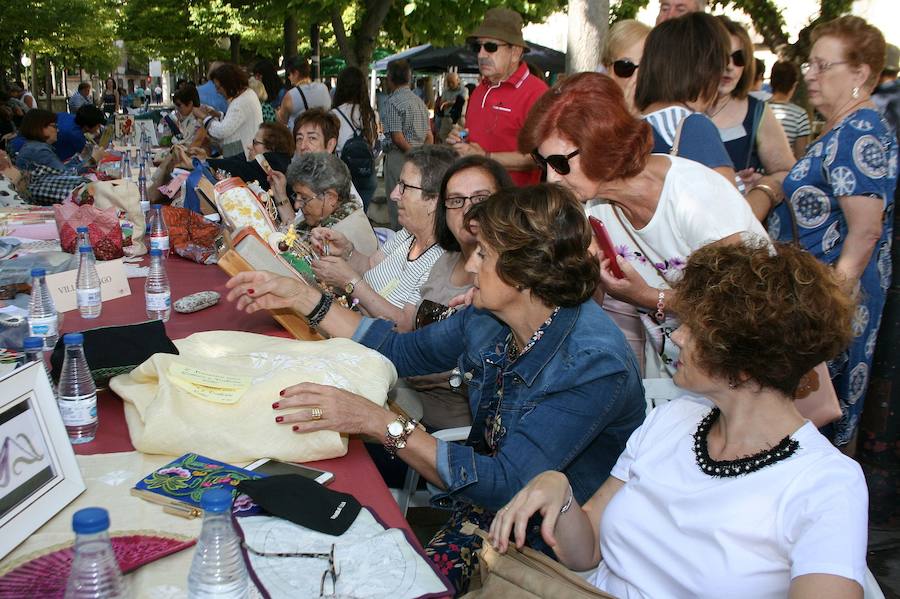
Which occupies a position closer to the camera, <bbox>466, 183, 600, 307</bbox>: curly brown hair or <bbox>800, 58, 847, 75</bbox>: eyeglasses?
<bbox>466, 183, 600, 307</bbox>: curly brown hair

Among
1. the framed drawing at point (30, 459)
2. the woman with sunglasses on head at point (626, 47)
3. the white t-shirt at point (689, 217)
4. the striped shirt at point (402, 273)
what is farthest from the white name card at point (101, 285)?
the woman with sunglasses on head at point (626, 47)

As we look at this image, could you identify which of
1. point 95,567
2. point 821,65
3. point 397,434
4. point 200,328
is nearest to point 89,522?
point 95,567

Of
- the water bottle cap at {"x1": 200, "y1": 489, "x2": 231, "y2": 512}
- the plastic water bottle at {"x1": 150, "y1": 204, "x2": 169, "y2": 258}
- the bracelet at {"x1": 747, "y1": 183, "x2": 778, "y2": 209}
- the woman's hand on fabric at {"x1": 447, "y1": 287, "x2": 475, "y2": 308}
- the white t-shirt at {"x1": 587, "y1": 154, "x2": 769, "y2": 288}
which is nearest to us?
the water bottle cap at {"x1": 200, "y1": 489, "x2": 231, "y2": 512}

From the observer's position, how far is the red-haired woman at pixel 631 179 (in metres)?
2.56

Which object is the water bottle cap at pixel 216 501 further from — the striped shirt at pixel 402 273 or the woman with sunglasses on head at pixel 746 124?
the woman with sunglasses on head at pixel 746 124

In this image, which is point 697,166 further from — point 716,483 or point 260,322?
point 260,322

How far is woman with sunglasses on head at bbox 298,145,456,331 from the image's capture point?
3469 mm

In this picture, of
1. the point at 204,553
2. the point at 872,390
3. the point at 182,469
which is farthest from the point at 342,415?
the point at 872,390

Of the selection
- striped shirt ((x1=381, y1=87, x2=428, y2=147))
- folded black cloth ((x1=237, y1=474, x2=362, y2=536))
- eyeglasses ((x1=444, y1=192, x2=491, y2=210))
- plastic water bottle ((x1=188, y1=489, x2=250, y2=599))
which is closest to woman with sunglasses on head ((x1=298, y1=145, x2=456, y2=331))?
eyeglasses ((x1=444, y1=192, x2=491, y2=210))

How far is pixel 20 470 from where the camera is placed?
5.28 feet

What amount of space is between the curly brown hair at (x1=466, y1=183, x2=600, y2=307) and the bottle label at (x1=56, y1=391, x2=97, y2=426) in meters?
1.11

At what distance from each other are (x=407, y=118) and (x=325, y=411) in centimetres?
646

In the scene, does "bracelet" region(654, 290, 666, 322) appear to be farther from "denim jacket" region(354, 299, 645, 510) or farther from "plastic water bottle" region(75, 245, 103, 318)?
"plastic water bottle" region(75, 245, 103, 318)

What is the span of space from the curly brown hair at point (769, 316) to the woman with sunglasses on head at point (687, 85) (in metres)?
1.42
